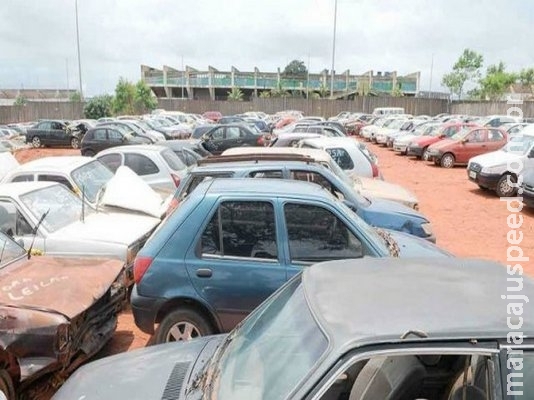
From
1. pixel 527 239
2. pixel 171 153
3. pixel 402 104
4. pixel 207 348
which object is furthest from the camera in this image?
pixel 402 104

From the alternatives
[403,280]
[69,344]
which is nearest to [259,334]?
[403,280]

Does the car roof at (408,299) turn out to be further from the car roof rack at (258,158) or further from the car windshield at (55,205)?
the car windshield at (55,205)

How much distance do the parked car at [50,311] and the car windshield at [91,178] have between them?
2952 millimetres

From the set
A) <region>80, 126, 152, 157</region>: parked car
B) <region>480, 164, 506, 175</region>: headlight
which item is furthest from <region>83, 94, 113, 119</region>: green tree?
<region>480, 164, 506, 175</region>: headlight

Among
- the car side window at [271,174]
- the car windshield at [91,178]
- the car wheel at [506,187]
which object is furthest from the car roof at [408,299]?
the car wheel at [506,187]

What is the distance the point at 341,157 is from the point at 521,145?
260 inches

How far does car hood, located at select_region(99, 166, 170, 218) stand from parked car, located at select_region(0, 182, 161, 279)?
1.40ft

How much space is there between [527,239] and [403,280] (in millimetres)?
8111

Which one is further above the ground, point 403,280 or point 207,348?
point 403,280

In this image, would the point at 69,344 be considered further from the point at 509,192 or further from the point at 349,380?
the point at 509,192

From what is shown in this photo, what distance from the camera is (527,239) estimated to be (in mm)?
9141

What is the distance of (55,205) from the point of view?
6598 millimetres

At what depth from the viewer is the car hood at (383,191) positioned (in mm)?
7766

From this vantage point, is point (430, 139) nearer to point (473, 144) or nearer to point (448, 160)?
point (448, 160)
